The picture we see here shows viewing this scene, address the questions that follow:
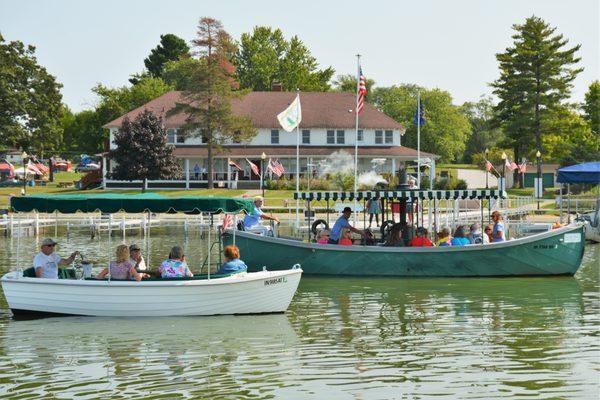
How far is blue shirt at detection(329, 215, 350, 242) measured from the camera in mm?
28125

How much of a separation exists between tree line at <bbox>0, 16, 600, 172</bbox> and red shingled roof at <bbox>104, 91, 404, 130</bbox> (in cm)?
279

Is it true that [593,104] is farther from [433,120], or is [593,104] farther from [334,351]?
[334,351]

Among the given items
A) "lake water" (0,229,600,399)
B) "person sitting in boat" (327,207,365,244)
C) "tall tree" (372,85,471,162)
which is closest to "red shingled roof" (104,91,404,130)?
"tall tree" (372,85,471,162)

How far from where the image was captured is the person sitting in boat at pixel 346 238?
28203 mm

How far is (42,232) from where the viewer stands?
5191cm

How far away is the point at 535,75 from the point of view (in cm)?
8375

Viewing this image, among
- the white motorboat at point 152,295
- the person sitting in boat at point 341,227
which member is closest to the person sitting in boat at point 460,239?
the person sitting in boat at point 341,227

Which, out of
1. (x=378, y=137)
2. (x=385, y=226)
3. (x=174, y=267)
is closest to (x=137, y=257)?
(x=174, y=267)

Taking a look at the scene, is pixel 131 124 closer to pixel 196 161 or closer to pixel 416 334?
pixel 196 161

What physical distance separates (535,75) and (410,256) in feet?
196

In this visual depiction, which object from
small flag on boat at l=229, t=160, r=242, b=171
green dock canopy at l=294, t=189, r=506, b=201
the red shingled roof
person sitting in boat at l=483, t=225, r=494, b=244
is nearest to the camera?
green dock canopy at l=294, t=189, r=506, b=201

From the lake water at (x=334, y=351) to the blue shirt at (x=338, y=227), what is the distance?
9.75 feet

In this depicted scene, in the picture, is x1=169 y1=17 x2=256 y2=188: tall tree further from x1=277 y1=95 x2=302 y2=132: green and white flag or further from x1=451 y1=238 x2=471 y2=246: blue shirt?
x1=451 y1=238 x2=471 y2=246: blue shirt

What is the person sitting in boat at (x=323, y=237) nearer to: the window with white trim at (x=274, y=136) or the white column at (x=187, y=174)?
the white column at (x=187, y=174)
